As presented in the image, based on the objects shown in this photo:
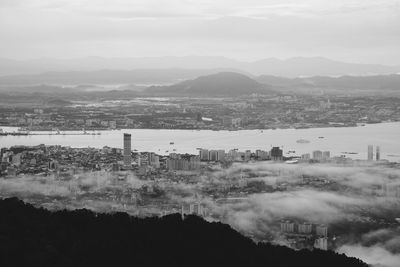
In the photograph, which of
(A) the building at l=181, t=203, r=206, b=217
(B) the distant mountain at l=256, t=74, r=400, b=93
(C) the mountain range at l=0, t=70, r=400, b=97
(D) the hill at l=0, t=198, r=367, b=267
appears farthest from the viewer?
(B) the distant mountain at l=256, t=74, r=400, b=93

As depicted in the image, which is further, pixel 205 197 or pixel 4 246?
pixel 205 197

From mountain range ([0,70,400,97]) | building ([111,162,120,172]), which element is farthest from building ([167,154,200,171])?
mountain range ([0,70,400,97])

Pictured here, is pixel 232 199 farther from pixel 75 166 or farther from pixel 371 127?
pixel 371 127

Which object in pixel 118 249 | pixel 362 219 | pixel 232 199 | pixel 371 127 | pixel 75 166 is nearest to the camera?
pixel 118 249

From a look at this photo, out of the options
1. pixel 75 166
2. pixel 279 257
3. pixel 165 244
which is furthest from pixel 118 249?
pixel 75 166

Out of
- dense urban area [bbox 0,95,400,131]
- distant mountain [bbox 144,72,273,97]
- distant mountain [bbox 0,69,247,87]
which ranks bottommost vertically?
dense urban area [bbox 0,95,400,131]

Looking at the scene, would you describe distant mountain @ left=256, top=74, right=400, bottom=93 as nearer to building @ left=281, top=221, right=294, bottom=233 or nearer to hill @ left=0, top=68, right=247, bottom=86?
hill @ left=0, top=68, right=247, bottom=86

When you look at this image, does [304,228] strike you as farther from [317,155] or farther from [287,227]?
[317,155]
